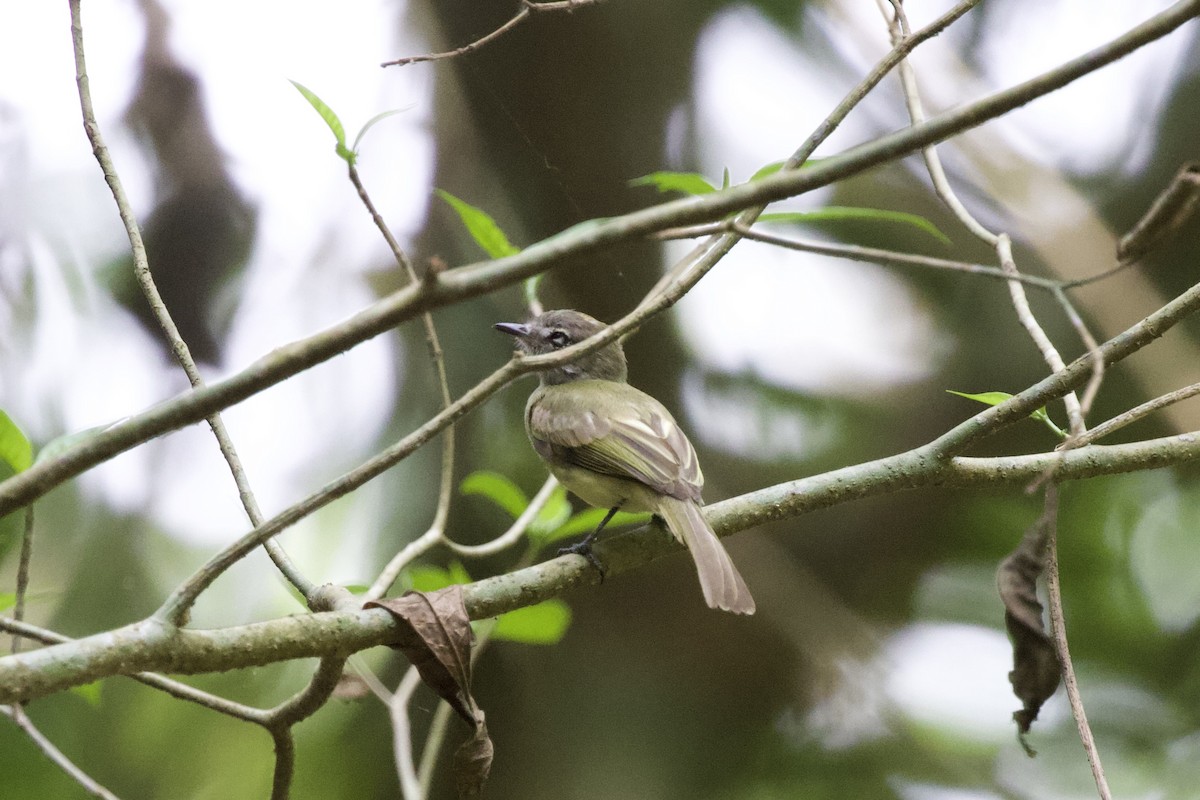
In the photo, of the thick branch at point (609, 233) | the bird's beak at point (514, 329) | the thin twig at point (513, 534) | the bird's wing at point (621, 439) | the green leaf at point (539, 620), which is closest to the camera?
the thick branch at point (609, 233)

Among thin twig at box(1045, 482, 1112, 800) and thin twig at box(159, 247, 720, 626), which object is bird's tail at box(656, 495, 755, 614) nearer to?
thin twig at box(1045, 482, 1112, 800)

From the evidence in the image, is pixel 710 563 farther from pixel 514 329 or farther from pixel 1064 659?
pixel 514 329

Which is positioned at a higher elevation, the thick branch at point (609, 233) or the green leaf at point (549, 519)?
the thick branch at point (609, 233)

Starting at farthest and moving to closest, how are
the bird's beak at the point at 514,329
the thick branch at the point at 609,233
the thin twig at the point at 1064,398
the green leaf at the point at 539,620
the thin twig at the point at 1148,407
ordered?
the bird's beak at the point at 514,329, the green leaf at the point at 539,620, the thin twig at the point at 1148,407, the thin twig at the point at 1064,398, the thick branch at the point at 609,233

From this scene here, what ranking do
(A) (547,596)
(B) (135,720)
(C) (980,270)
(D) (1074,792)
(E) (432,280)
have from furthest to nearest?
1. (D) (1074,792)
2. (B) (135,720)
3. (A) (547,596)
4. (C) (980,270)
5. (E) (432,280)

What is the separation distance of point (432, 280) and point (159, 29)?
95.1 inches

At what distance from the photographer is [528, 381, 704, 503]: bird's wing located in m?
2.24

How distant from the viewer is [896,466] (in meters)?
1.70

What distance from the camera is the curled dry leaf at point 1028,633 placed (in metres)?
1.43

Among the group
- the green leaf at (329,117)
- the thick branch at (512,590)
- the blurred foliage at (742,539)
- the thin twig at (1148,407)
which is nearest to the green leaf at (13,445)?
the thick branch at (512,590)

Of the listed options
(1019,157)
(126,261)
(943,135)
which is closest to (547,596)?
(943,135)

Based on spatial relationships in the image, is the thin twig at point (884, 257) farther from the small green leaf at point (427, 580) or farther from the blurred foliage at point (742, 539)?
the blurred foliage at point (742, 539)

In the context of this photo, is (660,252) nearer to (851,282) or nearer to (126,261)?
(851,282)

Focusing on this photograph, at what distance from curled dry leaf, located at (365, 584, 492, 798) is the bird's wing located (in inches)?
32.0
